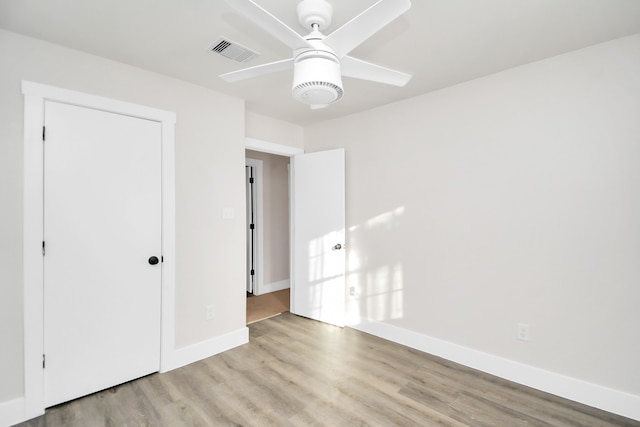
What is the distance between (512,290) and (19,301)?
355 cm

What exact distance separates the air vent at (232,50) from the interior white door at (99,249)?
2.88 feet

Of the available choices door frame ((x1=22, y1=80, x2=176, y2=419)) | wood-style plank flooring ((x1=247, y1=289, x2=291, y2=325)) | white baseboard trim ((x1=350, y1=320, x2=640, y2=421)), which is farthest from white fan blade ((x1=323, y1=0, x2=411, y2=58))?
wood-style plank flooring ((x1=247, y1=289, x2=291, y2=325))

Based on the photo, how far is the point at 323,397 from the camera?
7.11 feet

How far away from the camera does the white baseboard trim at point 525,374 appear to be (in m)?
1.98

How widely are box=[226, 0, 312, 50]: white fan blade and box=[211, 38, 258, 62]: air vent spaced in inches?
33.7

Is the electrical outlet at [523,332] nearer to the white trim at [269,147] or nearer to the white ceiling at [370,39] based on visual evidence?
the white ceiling at [370,39]

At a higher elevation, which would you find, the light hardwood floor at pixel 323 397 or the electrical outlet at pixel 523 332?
the electrical outlet at pixel 523 332

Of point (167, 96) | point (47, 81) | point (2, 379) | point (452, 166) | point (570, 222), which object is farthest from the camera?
point (452, 166)

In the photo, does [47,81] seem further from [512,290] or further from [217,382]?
[512,290]

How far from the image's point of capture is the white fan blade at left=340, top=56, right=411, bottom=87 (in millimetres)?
1548

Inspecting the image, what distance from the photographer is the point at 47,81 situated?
203 centimetres

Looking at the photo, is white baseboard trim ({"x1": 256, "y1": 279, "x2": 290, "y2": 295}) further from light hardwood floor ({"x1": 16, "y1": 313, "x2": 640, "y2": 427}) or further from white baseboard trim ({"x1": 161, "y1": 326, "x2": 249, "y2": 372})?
light hardwood floor ({"x1": 16, "y1": 313, "x2": 640, "y2": 427})

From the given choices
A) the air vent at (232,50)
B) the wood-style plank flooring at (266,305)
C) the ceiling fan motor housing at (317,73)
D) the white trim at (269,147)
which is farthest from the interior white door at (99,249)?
the ceiling fan motor housing at (317,73)

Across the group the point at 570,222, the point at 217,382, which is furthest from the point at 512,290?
the point at 217,382
